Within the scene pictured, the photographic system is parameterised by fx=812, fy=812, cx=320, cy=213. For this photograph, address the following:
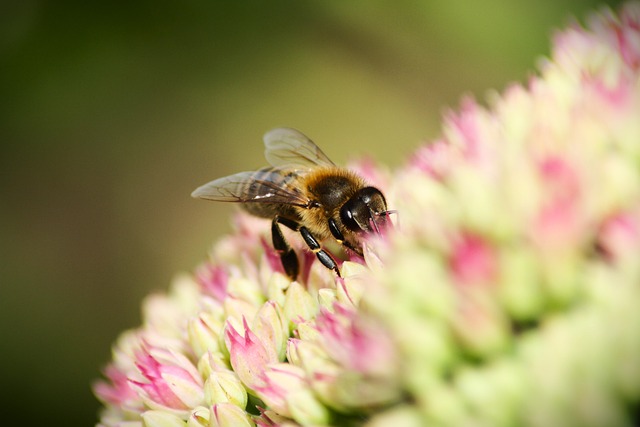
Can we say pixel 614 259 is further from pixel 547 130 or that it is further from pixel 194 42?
pixel 194 42

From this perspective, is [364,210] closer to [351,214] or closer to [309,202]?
[351,214]

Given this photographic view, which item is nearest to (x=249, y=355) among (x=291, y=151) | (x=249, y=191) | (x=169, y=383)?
(x=169, y=383)

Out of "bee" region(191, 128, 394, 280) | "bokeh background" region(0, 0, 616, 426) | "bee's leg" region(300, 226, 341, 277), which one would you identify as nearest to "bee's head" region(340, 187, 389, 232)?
"bee" region(191, 128, 394, 280)

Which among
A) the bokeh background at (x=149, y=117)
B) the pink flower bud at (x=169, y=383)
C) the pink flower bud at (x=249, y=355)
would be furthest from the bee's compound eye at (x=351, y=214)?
the bokeh background at (x=149, y=117)

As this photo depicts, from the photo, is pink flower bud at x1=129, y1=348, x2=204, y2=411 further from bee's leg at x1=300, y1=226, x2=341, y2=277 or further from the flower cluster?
bee's leg at x1=300, y1=226, x2=341, y2=277

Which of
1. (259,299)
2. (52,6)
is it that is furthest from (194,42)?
(259,299)
